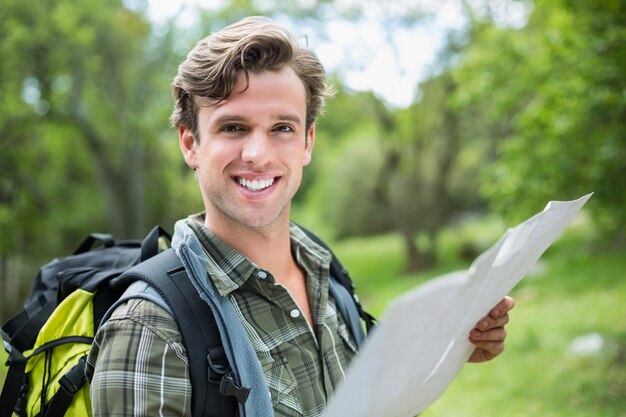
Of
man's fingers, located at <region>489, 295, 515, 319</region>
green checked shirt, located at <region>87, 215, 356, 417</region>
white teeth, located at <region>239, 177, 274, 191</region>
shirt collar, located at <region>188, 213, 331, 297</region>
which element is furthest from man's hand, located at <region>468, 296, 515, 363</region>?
white teeth, located at <region>239, 177, 274, 191</region>

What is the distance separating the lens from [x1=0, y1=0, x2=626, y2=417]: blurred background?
5711mm

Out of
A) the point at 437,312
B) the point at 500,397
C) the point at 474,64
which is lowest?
the point at 500,397

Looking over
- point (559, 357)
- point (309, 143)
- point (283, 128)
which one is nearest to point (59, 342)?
point (283, 128)

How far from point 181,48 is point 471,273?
50.2 feet

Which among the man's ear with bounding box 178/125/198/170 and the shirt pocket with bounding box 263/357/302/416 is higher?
the man's ear with bounding box 178/125/198/170

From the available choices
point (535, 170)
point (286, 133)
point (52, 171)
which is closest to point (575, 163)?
point (535, 170)

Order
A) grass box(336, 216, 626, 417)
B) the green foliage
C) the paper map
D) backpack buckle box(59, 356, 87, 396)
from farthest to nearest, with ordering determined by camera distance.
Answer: grass box(336, 216, 626, 417) < the green foliage < backpack buckle box(59, 356, 87, 396) < the paper map

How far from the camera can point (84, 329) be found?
Answer: 1.52 m

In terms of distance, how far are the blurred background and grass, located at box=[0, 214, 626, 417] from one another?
34mm

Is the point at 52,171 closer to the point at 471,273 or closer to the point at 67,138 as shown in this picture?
the point at 67,138

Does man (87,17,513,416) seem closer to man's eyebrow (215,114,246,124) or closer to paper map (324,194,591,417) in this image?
man's eyebrow (215,114,246,124)

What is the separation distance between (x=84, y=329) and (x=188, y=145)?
0.56m

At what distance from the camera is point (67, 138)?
51.5 feet

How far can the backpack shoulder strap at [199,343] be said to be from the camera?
4.28 ft
